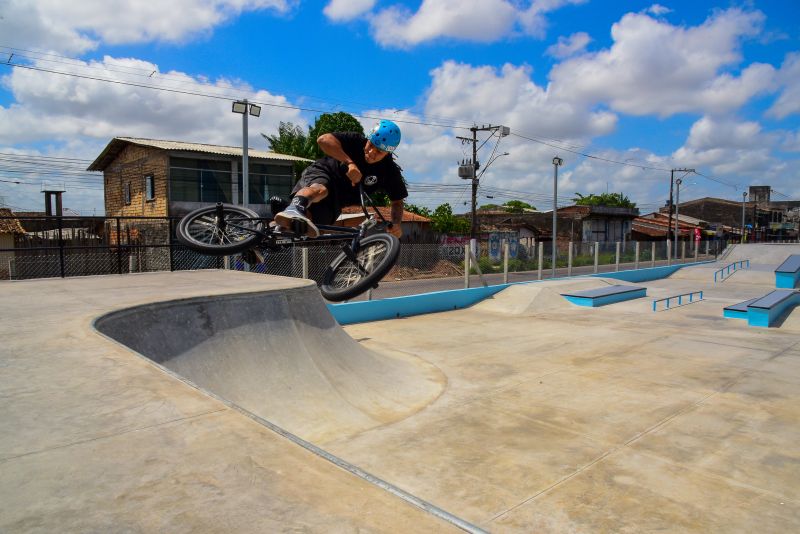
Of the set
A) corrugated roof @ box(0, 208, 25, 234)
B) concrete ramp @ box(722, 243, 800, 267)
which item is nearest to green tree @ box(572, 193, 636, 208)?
concrete ramp @ box(722, 243, 800, 267)

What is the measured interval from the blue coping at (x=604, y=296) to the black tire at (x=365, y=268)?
11.5 metres

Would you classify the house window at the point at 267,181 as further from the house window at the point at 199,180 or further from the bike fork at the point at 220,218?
the bike fork at the point at 220,218

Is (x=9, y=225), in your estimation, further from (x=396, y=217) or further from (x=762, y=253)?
(x=762, y=253)

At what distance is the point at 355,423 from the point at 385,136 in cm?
314

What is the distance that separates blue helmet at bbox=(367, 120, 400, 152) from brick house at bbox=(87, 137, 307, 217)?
17.6 metres

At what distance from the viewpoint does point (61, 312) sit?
5.20 metres

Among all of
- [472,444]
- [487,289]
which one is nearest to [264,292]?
[472,444]

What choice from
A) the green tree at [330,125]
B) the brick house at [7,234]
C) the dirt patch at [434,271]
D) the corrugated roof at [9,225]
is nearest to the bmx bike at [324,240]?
the dirt patch at [434,271]

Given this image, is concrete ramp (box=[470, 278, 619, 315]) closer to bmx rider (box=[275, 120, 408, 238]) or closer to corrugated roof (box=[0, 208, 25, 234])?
bmx rider (box=[275, 120, 408, 238])

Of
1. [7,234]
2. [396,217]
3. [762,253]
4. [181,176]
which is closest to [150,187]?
[181,176]

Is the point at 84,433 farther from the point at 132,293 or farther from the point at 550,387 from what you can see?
the point at 550,387

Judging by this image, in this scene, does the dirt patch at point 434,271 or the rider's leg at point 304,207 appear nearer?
the rider's leg at point 304,207

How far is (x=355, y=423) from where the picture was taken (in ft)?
19.1

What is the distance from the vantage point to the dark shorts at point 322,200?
5395 mm
